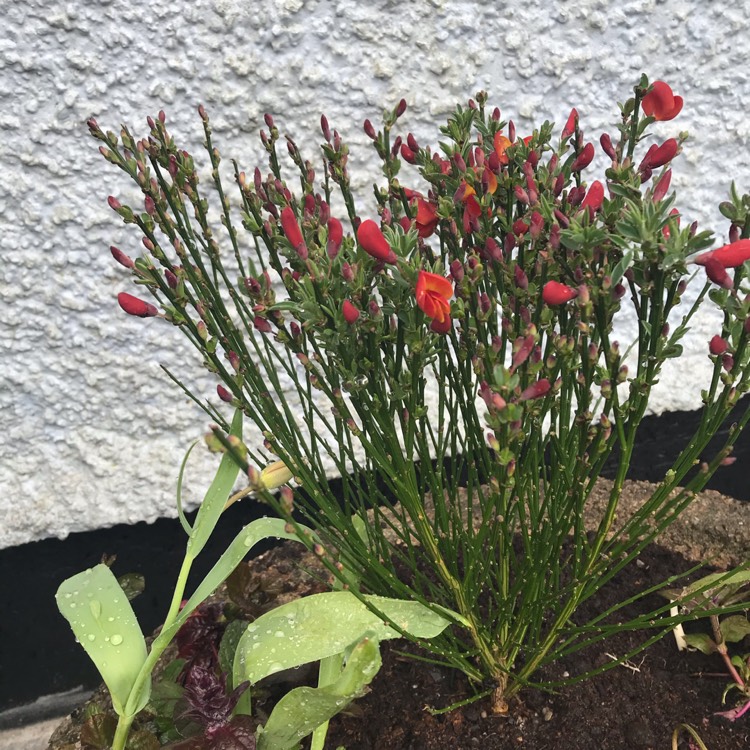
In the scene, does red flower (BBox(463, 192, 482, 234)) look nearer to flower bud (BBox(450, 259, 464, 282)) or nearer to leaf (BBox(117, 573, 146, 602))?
flower bud (BBox(450, 259, 464, 282))

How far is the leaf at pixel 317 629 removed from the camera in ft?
2.04

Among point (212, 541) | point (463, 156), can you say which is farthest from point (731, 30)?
point (212, 541)

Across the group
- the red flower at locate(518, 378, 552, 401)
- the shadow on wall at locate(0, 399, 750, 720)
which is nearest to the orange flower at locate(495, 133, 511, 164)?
the red flower at locate(518, 378, 552, 401)

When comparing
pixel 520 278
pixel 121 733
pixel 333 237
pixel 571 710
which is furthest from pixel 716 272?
pixel 121 733

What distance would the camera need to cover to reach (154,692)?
2.35 ft

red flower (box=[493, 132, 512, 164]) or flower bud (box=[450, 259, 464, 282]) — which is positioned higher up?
red flower (box=[493, 132, 512, 164])

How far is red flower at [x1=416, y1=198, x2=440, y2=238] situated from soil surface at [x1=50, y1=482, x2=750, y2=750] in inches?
17.5

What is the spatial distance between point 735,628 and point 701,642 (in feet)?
0.13

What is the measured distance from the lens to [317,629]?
64 centimetres

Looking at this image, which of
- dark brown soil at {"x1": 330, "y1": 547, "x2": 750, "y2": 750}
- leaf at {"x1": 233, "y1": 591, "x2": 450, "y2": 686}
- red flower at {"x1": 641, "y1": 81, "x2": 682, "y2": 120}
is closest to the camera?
red flower at {"x1": 641, "y1": 81, "x2": 682, "y2": 120}

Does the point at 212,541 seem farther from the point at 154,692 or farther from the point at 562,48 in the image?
the point at 562,48

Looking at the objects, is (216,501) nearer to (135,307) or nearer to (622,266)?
(135,307)

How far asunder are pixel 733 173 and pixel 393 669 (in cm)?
101

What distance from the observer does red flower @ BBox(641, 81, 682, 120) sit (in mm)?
521
